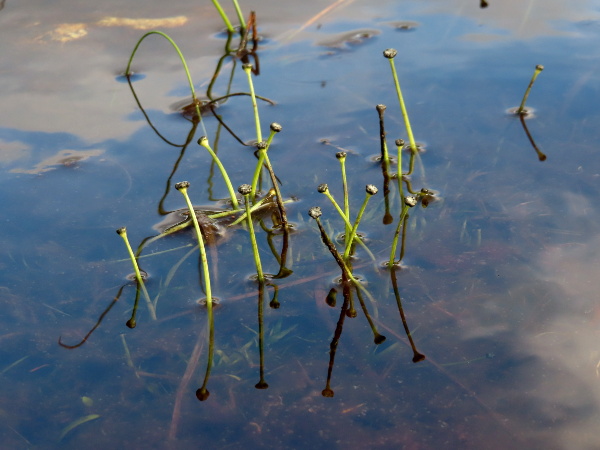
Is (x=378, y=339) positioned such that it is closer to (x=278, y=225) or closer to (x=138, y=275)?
(x=278, y=225)

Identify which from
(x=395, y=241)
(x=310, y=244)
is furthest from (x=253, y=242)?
(x=395, y=241)

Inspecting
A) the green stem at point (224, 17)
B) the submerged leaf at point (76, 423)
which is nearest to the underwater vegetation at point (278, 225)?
the submerged leaf at point (76, 423)

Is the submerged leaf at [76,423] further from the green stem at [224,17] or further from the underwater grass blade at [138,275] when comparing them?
the green stem at [224,17]

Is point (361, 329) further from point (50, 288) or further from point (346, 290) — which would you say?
point (50, 288)

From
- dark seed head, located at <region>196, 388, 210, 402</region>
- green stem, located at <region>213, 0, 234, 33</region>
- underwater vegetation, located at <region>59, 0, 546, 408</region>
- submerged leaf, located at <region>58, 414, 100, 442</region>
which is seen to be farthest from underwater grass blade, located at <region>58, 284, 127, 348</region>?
green stem, located at <region>213, 0, 234, 33</region>

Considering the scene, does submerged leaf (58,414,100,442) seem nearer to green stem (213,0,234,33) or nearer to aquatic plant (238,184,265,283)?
aquatic plant (238,184,265,283)

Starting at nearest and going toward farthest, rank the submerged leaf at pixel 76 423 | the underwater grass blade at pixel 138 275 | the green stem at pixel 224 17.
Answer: the submerged leaf at pixel 76 423, the underwater grass blade at pixel 138 275, the green stem at pixel 224 17
